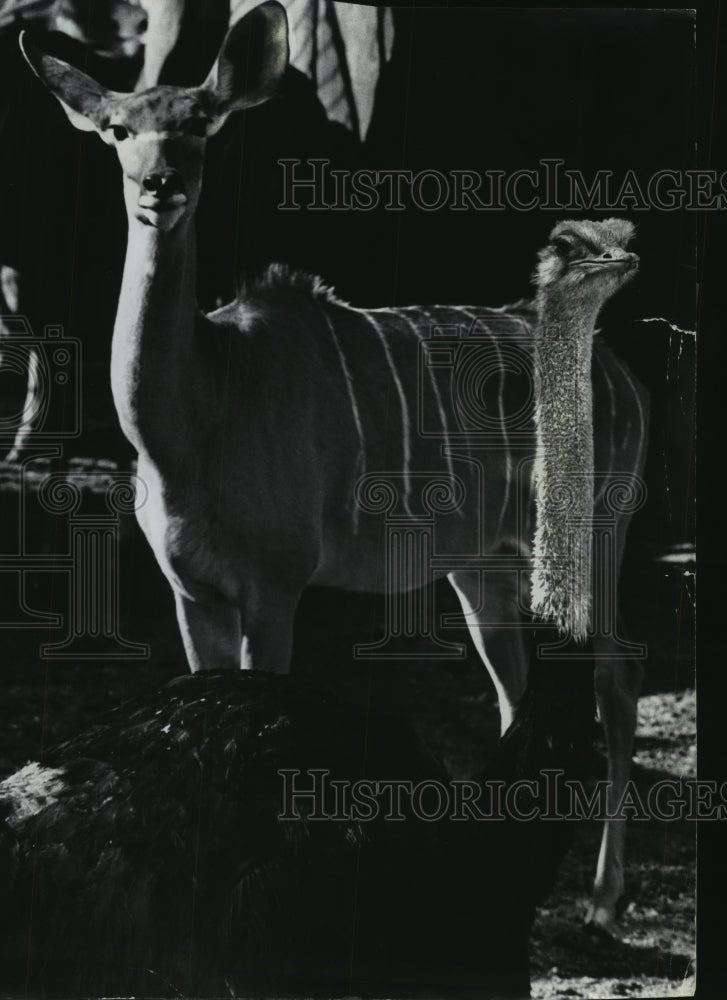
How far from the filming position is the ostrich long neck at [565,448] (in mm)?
3088

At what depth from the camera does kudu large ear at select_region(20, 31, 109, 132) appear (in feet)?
10.0

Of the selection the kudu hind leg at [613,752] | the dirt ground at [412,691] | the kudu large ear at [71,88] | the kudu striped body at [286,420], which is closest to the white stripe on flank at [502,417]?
the kudu striped body at [286,420]

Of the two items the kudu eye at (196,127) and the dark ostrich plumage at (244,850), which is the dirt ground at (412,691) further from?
the kudu eye at (196,127)

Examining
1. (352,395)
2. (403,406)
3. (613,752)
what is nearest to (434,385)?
(403,406)

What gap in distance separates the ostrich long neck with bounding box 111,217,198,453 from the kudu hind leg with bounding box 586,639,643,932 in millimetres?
1205

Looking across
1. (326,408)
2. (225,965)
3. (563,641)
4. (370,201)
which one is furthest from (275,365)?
(225,965)

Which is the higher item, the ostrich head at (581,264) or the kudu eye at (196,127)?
the kudu eye at (196,127)

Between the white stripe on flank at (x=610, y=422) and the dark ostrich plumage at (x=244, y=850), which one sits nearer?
the dark ostrich plumage at (x=244, y=850)

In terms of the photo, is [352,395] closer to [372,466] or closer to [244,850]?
→ [372,466]

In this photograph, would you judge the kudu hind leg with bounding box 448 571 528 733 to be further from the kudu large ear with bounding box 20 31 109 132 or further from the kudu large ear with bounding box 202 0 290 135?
the kudu large ear with bounding box 20 31 109 132

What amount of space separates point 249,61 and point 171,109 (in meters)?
0.23

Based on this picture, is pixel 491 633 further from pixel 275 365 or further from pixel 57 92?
pixel 57 92

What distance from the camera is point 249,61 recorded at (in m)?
3.08

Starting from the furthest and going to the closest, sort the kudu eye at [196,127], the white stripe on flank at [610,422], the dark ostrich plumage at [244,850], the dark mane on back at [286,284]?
1. the white stripe on flank at [610,422]
2. the dark mane on back at [286,284]
3. the kudu eye at [196,127]
4. the dark ostrich plumage at [244,850]
